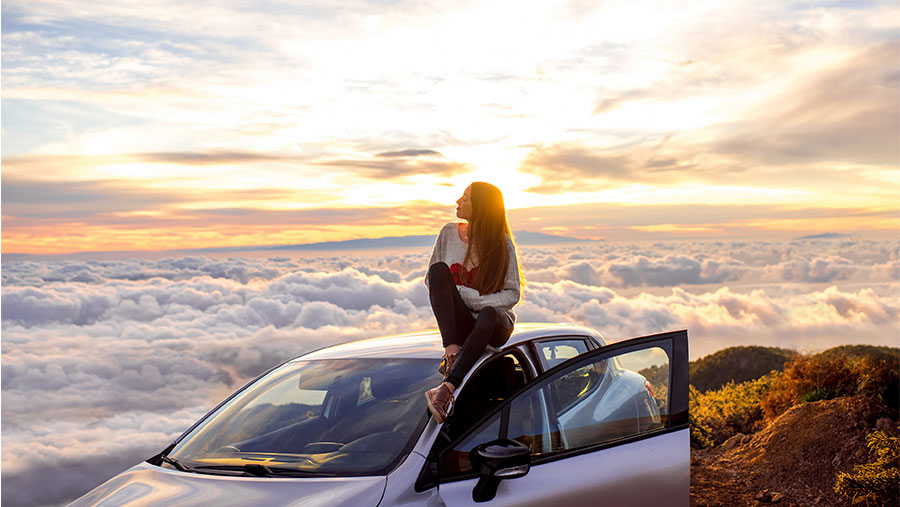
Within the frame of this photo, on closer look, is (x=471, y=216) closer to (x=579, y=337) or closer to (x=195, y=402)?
(x=579, y=337)

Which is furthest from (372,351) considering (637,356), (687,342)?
(687,342)

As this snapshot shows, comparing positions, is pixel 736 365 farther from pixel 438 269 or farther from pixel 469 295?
pixel 438 269

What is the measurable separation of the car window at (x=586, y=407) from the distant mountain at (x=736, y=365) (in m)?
23.2

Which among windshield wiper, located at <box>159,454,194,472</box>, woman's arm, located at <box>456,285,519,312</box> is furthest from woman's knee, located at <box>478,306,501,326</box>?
windshield wiper, located at <box>159,454,194,472</box>

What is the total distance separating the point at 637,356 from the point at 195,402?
10625 centimetres

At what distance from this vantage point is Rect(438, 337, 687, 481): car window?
3322mm

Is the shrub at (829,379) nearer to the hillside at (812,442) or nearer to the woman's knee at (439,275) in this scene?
the hillside at (812,442)

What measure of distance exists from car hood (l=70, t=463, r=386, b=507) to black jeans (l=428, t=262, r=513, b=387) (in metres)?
0.76

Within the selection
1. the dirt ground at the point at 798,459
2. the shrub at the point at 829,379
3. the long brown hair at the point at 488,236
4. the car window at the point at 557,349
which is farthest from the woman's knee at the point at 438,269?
the shrub at the point at 829,379

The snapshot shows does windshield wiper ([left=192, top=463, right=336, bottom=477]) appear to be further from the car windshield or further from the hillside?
the hillside

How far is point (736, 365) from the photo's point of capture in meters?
27.3

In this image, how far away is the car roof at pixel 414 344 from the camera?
403 cm

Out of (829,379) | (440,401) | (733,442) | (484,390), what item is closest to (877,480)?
(829,379)

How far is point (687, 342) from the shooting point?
3.98 m
